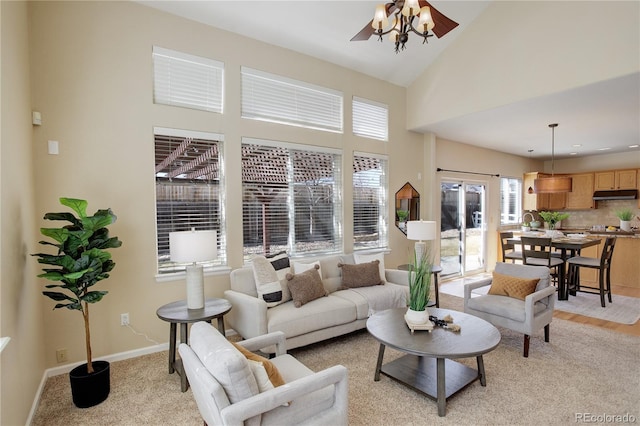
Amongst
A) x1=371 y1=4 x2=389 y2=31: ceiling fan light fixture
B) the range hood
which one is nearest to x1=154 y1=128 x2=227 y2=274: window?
x1=371 y1=4 x2=389 y2=31: ceiling fan light fixture

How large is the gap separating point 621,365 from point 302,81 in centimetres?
466

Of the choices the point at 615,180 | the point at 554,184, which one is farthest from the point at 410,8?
the point at 615,180

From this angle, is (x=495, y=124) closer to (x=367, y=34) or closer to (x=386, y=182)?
(x=386, y=182)

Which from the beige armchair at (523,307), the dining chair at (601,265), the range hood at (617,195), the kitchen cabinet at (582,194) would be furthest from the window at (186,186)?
the range hood at (617,195)

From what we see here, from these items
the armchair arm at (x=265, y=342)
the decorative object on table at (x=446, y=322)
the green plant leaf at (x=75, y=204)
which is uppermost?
the green plant leaf at (x=75, y=204)

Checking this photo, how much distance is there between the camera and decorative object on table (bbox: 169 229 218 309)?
9.40 ft

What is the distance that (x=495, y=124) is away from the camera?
5.26 meters

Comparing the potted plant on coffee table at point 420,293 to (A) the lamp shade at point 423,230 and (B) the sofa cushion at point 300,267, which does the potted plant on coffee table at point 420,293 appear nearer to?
(B) the sofa cushion at point 300,267

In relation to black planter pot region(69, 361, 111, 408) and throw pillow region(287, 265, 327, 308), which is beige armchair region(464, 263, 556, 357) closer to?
throw pillow region(287, 265, 327, 308)

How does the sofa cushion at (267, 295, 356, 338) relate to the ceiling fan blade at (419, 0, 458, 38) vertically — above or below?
below

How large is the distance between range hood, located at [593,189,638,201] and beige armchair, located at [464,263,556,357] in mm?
5588

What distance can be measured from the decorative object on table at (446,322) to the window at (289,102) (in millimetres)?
2977

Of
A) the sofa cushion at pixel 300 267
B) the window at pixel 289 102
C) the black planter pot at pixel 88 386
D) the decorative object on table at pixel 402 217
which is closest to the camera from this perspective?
the black planter pot at pixel 88 386

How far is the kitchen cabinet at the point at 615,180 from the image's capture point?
7203 millimetres
